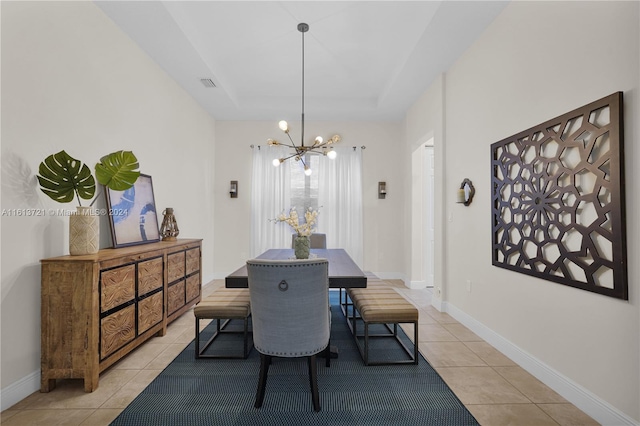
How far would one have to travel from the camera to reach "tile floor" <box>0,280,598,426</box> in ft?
5.84

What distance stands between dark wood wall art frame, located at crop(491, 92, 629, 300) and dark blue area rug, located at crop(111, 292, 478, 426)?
1.12 metres

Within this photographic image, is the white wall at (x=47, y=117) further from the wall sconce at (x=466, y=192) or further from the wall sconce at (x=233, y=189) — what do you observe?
the wall sconce at (x=466, y=192)

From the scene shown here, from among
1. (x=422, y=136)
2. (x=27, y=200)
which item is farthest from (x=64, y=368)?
(x=422, y=136)

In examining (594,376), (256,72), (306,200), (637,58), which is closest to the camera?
(637,58)

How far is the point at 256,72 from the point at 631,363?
4.43 m

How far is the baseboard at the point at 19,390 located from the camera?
182 centimetres

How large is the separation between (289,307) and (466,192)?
2.39m

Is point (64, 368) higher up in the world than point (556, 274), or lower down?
lower down

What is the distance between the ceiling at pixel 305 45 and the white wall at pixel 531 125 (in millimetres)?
453

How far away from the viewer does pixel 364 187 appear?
221 inches

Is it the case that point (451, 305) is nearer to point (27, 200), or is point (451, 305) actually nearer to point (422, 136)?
point (422, 136)

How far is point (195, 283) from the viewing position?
3688 mm

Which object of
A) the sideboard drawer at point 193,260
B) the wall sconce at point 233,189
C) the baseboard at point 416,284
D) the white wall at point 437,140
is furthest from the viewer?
the wall sconce at point 233,189

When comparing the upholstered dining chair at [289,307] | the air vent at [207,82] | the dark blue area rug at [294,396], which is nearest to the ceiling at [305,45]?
the air vent at [207,82]
